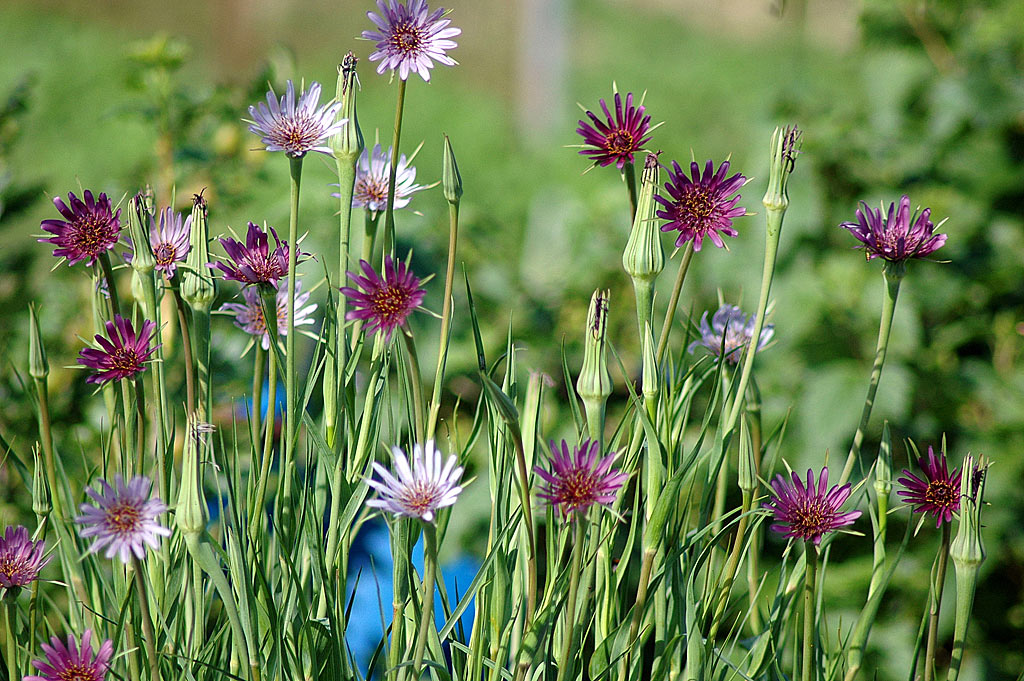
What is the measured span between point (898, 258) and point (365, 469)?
0.31 m

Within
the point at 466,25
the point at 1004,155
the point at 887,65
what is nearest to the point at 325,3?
the point at 466,25

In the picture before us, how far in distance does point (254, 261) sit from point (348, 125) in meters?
0.08

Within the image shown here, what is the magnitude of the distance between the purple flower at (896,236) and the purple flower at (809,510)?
119 mm

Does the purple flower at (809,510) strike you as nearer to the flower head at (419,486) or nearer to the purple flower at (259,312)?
the flower head at (419,486)

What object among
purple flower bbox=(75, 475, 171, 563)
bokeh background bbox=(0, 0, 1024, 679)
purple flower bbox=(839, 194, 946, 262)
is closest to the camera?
purple flower bbox=(75, 475, 171, 563)

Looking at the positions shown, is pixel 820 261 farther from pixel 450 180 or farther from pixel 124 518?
pixel 124 518

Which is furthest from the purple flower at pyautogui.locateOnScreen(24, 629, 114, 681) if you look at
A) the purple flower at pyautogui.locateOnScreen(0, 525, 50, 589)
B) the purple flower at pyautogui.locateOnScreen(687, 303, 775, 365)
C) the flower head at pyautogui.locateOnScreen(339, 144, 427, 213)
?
the purple flower at pyautogui.locateOnScreen(687, 303, 775, 365)

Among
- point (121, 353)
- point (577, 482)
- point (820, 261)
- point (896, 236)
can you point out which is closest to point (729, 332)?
point (896, 236)

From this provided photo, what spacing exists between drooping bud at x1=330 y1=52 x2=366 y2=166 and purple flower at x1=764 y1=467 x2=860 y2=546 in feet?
0.88

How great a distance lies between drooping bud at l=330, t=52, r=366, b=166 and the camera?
1.44 feet

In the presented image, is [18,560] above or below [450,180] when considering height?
below

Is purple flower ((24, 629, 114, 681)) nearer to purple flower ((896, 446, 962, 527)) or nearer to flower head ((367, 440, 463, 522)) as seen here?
flower head ((367, 440, 463, 522))

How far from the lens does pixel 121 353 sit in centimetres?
44

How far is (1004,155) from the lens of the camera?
5.12 feet
